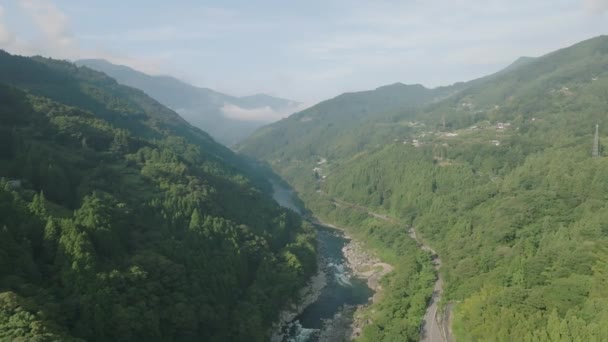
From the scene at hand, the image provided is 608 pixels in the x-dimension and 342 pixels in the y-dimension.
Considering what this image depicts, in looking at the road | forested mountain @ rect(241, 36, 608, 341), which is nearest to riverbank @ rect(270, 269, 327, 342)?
forested mountain @ rect(241, 36, 608, 341)

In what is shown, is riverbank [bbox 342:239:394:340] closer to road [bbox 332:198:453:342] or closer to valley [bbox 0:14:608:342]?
valley [bbox 0:14:608:342]

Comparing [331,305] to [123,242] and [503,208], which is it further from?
[503,208]

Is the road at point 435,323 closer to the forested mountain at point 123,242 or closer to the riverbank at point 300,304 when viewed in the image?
the riverbank at point 300,304

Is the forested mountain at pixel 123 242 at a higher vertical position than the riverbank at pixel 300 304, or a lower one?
higher

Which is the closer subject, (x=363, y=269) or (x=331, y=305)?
(x=331, y=305)

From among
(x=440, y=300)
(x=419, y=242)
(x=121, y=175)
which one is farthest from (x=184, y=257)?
(x=419, y=242)

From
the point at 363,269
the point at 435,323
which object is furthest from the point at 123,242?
the point at 363,269

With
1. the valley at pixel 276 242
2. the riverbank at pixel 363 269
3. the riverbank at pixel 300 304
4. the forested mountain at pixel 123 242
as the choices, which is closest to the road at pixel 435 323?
the valley at pixel 276 242
